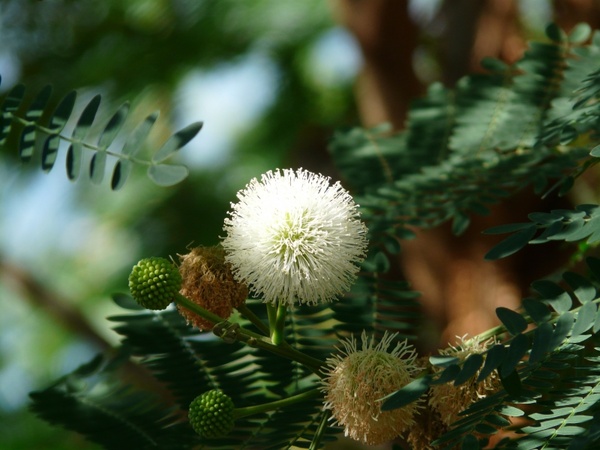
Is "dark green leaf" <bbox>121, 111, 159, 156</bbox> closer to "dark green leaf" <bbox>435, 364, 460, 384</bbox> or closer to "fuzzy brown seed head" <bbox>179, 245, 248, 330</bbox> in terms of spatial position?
"fuzzy brown seed head" <bbox>179, 245, 248, 330</bbox>

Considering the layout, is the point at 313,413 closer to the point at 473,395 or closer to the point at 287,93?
the point at 473,395

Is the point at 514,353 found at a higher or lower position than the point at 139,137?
lower

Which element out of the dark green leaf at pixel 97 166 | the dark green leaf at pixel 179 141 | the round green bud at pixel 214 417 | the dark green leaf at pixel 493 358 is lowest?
the dark green leaf at pixel 493 358

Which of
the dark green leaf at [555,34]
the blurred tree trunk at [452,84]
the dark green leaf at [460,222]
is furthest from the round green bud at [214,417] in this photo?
the blurred tree trunk at [452,84]

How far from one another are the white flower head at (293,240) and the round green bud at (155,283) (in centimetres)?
6

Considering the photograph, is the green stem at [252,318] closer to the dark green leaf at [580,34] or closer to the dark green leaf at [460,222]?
the dark green leaf at [460,222]

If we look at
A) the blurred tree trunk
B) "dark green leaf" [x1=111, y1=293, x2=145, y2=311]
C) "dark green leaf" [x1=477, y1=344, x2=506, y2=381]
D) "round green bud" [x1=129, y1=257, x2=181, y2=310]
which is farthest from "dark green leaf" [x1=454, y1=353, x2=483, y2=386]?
the blurred tree trunk

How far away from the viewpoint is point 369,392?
2.12 ft

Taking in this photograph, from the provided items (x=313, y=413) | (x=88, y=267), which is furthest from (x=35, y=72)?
(x=313, y=413)

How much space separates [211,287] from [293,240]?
85mm

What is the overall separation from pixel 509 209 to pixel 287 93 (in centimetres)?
102

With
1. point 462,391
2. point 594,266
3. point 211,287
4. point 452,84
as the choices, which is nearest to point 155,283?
point 211,287

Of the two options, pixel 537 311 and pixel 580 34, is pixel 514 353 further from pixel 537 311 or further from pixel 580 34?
pixel 580 34

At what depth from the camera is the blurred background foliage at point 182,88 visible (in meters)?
2.24
